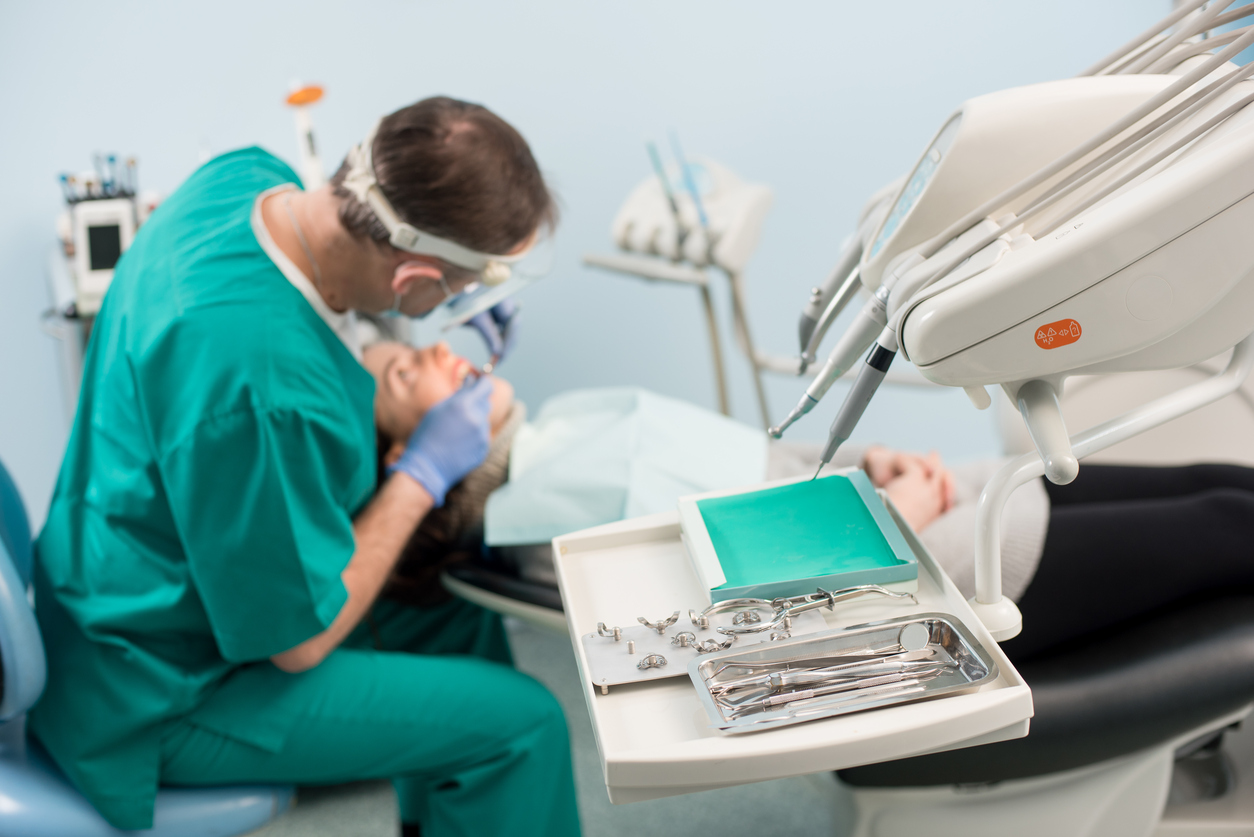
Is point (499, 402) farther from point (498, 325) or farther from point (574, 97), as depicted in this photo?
point (574, 97)

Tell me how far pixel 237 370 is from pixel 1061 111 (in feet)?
2.78

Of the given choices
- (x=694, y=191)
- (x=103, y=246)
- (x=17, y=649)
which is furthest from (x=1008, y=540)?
(x=103, y=246)

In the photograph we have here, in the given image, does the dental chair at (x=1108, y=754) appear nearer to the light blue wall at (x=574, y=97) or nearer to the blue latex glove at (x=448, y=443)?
the blue latex glove at (x=448, y=443)

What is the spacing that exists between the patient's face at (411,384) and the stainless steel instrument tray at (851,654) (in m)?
0.89

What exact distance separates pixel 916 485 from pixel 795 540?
743mm

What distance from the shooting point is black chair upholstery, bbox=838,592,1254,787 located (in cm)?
110

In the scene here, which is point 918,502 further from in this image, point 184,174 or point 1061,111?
point 184,174

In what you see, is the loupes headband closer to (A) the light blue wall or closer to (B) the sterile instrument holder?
(B) the sterile instrument holder

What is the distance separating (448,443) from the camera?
142 cm

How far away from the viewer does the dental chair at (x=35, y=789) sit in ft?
3.43

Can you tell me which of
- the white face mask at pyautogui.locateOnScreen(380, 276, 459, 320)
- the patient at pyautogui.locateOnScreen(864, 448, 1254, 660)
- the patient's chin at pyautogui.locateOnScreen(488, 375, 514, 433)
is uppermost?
the white face mask at pyautogui.locateOnScreen(380, 276, 459, 320)

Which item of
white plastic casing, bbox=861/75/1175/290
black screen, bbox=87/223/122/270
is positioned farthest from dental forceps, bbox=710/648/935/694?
black screen, bbox=87/223/122/270

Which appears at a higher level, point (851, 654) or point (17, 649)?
point (851, 654)

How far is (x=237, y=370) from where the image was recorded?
40.9 inches
